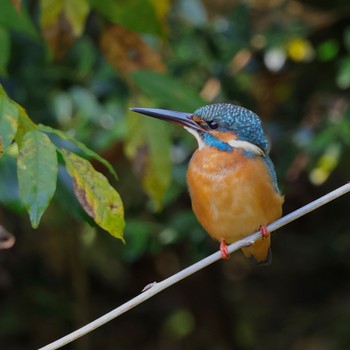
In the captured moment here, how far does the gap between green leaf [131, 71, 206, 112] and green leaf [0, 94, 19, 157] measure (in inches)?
45.8

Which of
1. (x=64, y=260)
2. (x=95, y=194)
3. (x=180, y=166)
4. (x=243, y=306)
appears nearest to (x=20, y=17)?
(x=95, y=194)

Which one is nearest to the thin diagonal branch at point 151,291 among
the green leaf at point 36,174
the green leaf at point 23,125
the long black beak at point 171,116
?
the green leaf at point 36,174

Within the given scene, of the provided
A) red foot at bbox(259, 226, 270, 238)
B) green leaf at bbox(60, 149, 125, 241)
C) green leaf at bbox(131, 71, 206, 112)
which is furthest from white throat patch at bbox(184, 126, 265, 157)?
green leaf at bbox(60, 149, 125, 241)

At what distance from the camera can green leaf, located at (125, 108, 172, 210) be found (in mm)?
2918

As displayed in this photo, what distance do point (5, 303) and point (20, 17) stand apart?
2584 mm

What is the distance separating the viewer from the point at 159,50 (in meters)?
4.10

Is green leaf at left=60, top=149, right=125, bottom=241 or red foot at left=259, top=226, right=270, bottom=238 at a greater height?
green leaf at left=60, top=149, right=125, bottom=241

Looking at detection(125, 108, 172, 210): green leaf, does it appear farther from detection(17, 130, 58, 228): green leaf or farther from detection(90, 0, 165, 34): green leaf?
detection(17, 130, 58, 228): green leaf

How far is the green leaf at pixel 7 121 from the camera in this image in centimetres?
176

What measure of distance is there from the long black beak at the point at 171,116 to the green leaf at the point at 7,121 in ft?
2.18

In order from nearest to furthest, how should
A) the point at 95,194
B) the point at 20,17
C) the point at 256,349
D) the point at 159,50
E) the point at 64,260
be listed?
the point at 95,194 < the point at 20,17 < the point at 159,50 < the point at 64,260 < the point at 256,349

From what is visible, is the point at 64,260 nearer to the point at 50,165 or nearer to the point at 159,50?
the point at 159,50

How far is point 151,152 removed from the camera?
9.66 ft

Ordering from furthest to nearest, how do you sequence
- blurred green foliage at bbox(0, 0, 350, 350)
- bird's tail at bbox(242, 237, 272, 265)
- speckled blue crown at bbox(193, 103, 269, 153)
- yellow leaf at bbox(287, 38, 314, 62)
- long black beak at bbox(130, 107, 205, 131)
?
yellow leaf at bbox(287, 38, 314, 62)
blurred green foliage at bbox(0, 0, 350, 350)
bird's tail at bbox(242, 237, 272, 265)
speckled blue crown at bbox(193, 103, 269, 153)
long black beak at bbox(130, 107, 205, 131)
